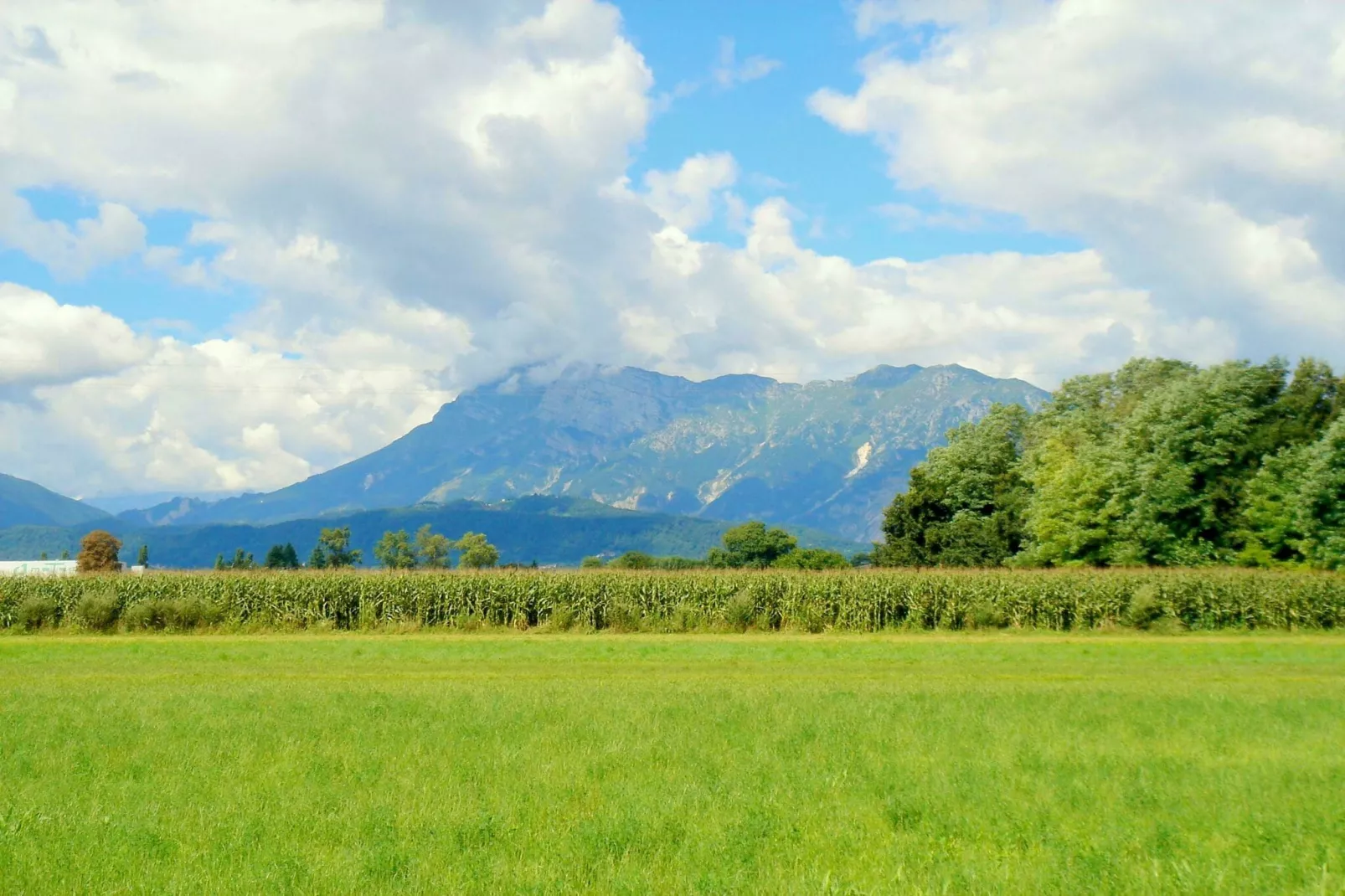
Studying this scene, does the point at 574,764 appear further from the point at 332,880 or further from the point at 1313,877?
the point at 1313,877

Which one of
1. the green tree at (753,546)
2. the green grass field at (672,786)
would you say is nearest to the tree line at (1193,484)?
the green grass field at (672,786)

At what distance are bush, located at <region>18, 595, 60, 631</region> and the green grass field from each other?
2300 cm

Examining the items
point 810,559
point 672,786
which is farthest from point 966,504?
point 672,786

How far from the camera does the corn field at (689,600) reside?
40031mm

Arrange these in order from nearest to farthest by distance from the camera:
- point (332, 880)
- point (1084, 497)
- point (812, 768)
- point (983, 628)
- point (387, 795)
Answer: point (332, 880)
point (387, 795)
point (812, 768)
point (983, 628)
point (1084, 497)

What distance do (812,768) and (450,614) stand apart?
1264 inches

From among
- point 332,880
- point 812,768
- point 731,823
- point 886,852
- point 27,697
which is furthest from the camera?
point 27,697

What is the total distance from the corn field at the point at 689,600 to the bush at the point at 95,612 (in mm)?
66

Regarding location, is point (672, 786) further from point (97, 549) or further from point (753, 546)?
point (753, 546)

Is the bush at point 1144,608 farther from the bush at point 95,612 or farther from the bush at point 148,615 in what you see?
the bush at point 95,612

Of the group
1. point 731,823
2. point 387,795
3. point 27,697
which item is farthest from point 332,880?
point 27,697

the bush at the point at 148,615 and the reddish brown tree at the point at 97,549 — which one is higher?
the reddish brown tree at the point at 97,549

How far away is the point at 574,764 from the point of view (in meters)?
12.3

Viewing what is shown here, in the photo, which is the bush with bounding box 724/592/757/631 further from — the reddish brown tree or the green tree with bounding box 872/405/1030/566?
the reddish brown tree
